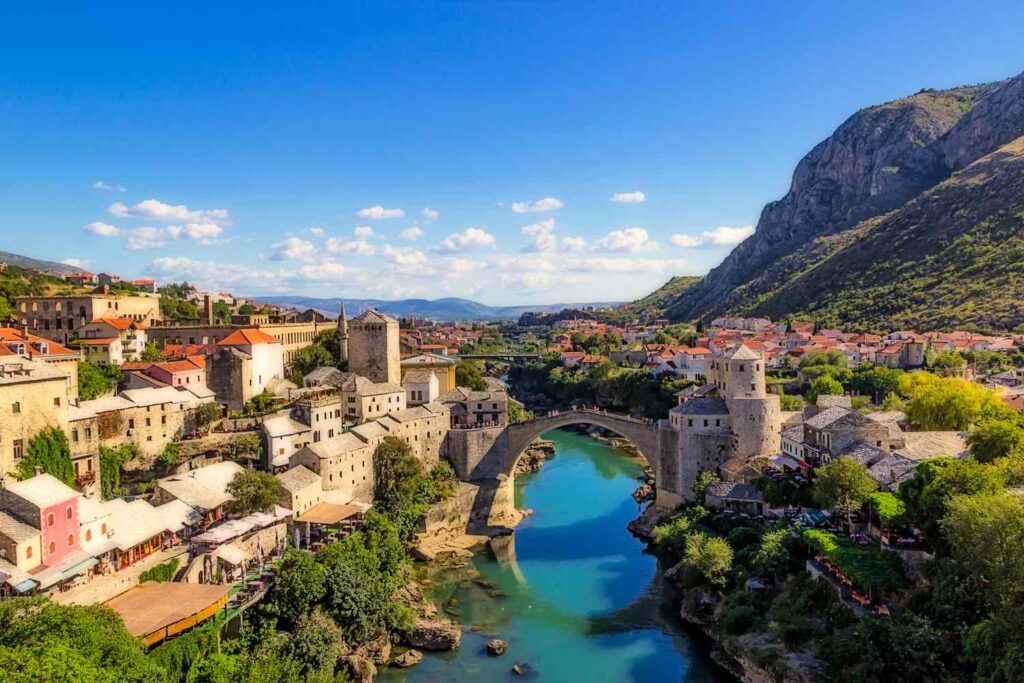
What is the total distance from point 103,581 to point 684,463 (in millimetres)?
19692

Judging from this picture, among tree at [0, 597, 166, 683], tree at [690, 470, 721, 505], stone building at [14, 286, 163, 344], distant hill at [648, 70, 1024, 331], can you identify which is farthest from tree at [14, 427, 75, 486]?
distant hill at [648, 70, 1024, 331]

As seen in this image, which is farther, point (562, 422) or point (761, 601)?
point (562, 422)

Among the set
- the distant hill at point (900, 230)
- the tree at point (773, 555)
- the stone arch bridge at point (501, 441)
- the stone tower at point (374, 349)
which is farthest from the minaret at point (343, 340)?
the distant hill at point (900, 230)

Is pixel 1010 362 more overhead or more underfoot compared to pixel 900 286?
more underfoot

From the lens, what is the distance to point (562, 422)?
106 ft

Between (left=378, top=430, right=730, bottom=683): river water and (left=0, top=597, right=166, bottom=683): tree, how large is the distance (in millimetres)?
6896

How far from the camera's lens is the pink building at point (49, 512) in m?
16.5

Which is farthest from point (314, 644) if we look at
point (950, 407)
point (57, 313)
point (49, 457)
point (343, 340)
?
point (57, 313)

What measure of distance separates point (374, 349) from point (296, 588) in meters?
16.9

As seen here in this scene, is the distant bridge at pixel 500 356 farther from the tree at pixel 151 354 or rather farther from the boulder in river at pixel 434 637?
the boulder in river at pixel 434 637

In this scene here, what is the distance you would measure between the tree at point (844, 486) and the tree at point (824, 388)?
Answer: 19800 millimetres

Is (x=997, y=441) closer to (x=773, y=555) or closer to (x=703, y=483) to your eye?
(x=773, y=555)

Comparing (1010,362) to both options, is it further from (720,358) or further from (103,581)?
(103,581)

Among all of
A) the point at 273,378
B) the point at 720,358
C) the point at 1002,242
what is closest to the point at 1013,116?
the point at 1002,242
